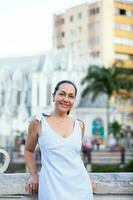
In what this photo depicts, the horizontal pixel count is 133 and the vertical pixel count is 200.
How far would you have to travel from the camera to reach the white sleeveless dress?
2812mm

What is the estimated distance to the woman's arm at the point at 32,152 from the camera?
116 inches

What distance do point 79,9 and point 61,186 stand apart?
211 feet

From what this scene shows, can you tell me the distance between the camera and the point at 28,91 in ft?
183

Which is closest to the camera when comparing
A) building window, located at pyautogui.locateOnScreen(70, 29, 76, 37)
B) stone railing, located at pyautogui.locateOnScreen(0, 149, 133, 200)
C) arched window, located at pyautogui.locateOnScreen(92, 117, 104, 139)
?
stone railing, located at pyautogui.locateOnScreen(0, 149, 133, 200)

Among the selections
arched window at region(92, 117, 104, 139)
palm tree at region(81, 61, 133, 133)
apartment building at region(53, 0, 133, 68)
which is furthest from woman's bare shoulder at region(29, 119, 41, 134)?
apartment building at region(53, 0, 133, 68)

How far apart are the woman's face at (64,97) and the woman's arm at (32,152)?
0.65 feet

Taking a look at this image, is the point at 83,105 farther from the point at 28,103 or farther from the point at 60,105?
the point at 60,105

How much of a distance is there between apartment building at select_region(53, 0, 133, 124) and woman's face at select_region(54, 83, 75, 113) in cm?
5761

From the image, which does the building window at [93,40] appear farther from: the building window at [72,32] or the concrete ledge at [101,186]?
the concrete ledge at [101,186]

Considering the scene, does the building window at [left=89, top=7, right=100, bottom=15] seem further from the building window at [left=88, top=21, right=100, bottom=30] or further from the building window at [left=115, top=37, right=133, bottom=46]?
the building window at [left=115, top=37, right=133, bottom=46]

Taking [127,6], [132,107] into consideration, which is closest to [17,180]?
[132,107]

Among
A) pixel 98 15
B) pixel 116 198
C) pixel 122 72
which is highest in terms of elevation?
pixel 98 15

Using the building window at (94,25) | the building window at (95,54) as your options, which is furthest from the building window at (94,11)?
the building window at (95,54)

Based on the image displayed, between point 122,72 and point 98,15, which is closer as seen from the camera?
point 122,72
